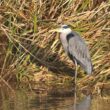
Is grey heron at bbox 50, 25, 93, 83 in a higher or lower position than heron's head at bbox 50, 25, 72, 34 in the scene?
lower

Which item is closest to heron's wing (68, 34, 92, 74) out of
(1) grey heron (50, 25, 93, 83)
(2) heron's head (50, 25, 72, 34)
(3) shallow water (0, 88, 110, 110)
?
(1) grey heron (50, 25, 93, 83)

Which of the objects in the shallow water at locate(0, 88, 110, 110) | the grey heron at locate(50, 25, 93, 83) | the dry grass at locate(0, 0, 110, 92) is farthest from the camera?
the grey heron at locate(50, 25, 93, 83)

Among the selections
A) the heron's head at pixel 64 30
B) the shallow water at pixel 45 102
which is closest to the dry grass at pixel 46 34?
the heron's head at pixel 64 30

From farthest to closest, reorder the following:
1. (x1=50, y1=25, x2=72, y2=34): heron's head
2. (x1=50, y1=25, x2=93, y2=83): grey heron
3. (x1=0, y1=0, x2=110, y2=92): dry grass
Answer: (x1=50, y1=25, x2=72, y2=34): heron's head → (x1=50, y1=25, x2=93, y2=83): grey heron → (x1=0, y1=0, x2=110, y2=92): dry grass

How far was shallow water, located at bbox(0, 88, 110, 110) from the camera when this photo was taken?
21.5 ft

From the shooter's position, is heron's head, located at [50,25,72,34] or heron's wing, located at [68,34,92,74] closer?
heron's wing, located at [68,34,92,74]

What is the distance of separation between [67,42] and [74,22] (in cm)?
47

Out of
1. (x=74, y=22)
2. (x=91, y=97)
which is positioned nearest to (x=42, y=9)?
(x=74, y=22)

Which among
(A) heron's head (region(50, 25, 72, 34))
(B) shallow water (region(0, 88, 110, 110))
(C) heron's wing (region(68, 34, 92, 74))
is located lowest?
(B) shallow water (region(0, 88, 110, 110))

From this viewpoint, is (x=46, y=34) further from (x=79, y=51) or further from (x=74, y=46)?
(x=79, y=51)

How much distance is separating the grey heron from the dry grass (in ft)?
0.55

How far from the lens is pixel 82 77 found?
330 inches

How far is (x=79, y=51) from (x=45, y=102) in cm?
176

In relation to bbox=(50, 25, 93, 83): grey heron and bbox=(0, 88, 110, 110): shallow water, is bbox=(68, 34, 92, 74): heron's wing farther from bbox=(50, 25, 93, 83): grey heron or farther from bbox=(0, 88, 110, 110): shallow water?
bbox=(0, 88, 110, 110): shallow water
